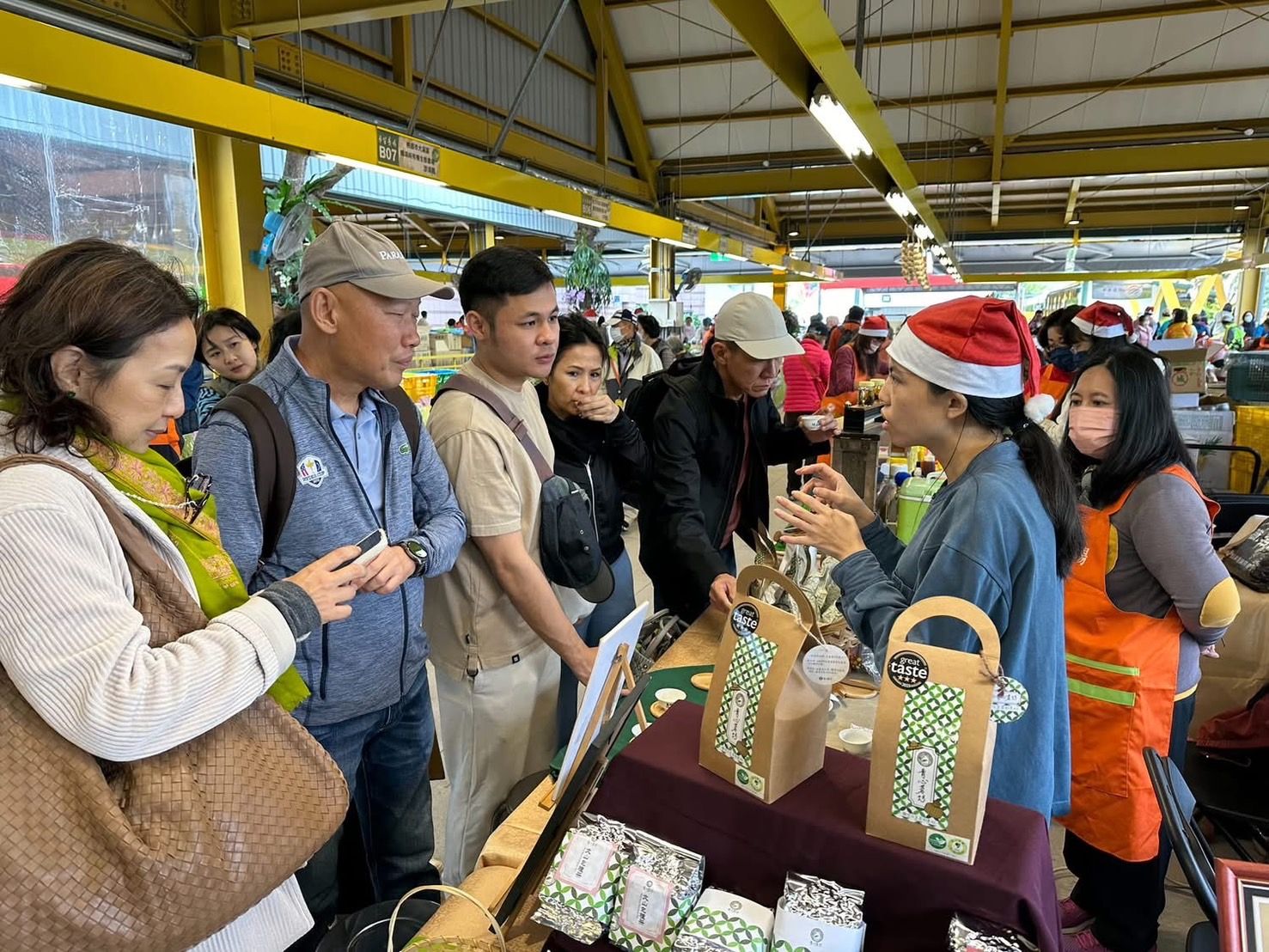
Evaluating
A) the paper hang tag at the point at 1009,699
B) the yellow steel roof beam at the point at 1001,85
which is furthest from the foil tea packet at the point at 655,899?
the yellow steel roof beam at the point at 1001,85

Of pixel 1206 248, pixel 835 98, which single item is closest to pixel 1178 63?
pixel 835 98

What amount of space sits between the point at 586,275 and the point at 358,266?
7768 mm

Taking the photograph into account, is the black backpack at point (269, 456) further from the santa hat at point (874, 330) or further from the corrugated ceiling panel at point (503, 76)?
the santa hat at point (874, 330)

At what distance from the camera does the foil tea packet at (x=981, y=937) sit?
2.72ft

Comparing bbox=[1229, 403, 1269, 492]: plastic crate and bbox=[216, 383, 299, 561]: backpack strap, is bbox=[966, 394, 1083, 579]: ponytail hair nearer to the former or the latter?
bbox=[216, 383, 299, 561]: backpack strap

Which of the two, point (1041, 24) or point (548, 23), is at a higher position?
point (1041, 24)

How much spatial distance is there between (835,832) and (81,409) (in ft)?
3.66

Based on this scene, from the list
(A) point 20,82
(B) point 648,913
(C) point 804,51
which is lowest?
(B) point 648,913

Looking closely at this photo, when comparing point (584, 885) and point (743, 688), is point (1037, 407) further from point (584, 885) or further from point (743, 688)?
point (584, 885)

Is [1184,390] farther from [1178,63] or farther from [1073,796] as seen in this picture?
[1178,63]

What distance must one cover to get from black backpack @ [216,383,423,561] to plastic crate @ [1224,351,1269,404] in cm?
603

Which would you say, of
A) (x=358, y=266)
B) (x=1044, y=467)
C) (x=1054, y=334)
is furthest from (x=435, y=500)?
(x=1054, y=334)

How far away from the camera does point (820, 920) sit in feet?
2.90

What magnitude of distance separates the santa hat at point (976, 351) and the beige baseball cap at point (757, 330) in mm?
855
